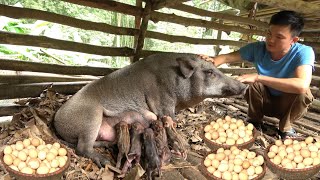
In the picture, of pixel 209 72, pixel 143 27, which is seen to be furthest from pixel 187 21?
pixel 209 72

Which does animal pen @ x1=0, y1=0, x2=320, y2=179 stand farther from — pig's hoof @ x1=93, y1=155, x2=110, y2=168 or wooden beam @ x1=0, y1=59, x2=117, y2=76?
pig's hoof @ x1=93, y1=155, x2=110, y2=168

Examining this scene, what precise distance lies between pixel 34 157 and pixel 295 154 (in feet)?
7.25

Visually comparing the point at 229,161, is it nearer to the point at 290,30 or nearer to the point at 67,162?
the point at 67,162

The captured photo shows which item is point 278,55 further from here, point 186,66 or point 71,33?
point 71,33

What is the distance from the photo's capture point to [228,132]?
3232 mm

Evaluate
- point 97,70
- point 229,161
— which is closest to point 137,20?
point 97,70

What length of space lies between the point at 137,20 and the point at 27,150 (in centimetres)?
284

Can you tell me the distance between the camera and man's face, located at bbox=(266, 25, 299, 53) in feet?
11.4

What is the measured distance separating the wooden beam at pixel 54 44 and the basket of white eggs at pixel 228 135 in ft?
6.32

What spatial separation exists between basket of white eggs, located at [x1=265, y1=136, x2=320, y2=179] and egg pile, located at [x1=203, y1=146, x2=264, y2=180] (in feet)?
0.45

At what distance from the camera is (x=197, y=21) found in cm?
522

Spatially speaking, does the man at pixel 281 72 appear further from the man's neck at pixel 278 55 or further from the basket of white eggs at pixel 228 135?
the basket of white eggs at pixel 228 135

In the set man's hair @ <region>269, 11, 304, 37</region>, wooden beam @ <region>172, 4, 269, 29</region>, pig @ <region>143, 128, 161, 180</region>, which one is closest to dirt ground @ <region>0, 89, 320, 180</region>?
pig @ <region>143, 128, 161, 180</region>

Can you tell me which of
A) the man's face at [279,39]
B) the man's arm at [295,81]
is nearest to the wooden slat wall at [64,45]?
the man's face at [279,39]
